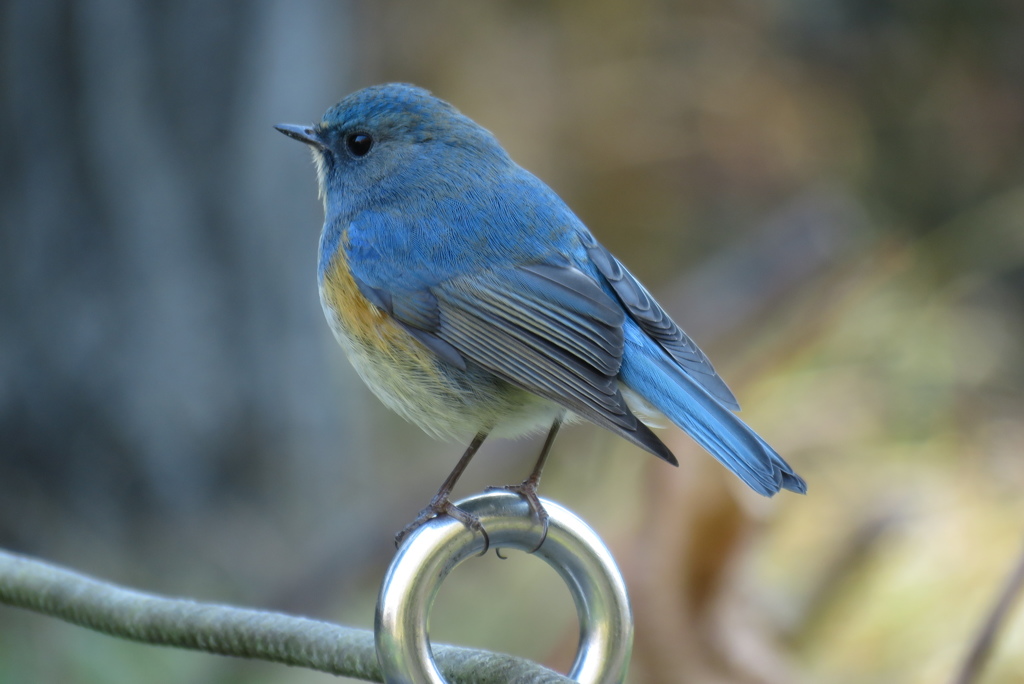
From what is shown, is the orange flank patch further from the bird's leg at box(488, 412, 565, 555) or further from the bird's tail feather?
the bird's tail feather

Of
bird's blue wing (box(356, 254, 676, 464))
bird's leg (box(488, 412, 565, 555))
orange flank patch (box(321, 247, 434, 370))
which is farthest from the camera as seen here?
orange flank patch (box(321, 247, 434, 370))

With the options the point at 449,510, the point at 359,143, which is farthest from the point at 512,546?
the point at 359,143

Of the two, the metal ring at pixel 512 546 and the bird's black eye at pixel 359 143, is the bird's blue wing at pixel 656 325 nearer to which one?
the bird's black eye at pixel 359 143

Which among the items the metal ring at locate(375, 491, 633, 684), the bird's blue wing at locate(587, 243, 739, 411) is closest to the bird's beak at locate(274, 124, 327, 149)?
the bird's blue wing at locate(587, 243, 739, 411)

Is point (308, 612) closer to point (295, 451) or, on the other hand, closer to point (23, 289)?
point (295, 451)

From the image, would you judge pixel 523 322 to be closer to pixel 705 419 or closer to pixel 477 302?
pixel 477 302

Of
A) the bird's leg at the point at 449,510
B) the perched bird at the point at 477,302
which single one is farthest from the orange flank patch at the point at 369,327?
the bird's leg at the point at 449,510
